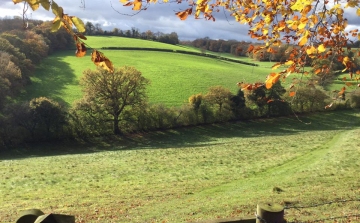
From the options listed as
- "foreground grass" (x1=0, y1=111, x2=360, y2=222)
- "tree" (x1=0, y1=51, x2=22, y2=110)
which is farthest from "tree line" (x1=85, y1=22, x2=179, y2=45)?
"foreground grass" (x1=0, y1=111, x2=360, y2=222)

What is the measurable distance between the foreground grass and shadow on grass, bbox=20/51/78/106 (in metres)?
26.4

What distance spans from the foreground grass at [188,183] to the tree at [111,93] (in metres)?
15.4

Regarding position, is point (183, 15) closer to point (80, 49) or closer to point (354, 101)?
point (80, 49)

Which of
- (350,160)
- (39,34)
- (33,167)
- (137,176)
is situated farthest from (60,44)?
(350,160)

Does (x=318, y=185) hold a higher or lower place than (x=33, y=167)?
higher

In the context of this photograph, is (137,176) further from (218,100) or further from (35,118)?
(218,100)

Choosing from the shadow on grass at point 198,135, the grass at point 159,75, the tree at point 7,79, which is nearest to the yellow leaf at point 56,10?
the shadow on grass at point 198,135

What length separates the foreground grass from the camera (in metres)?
11.2

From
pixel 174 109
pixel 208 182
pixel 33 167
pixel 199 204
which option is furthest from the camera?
pixel 174 109

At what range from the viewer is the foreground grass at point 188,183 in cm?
1121

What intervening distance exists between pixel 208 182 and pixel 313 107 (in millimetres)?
36954

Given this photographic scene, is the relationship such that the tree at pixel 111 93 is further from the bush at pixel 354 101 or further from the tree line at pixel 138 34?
the tree line at pixel 138 34

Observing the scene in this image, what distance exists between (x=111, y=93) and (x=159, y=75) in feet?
86.1

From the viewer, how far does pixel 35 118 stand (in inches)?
1492
